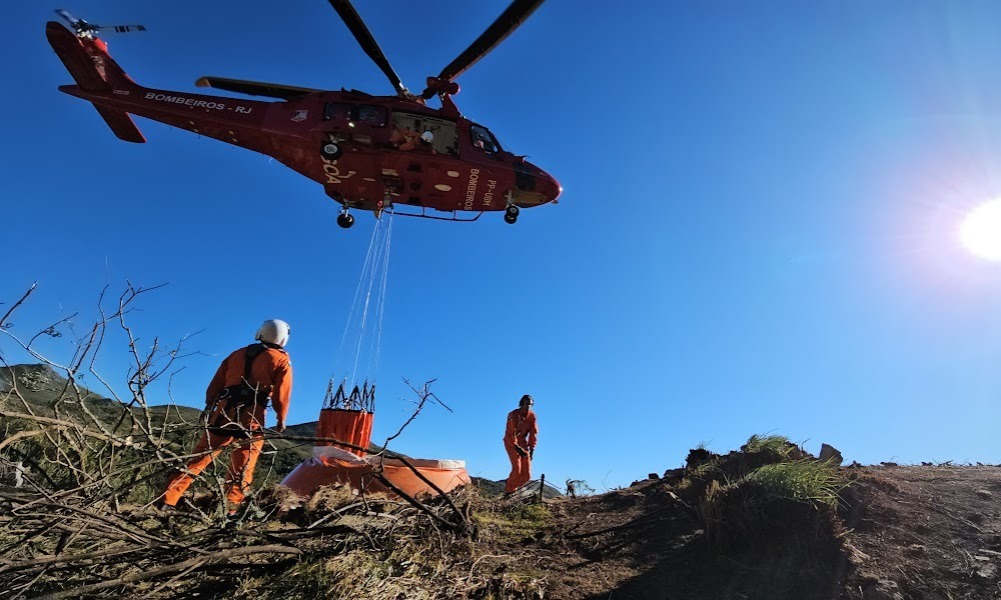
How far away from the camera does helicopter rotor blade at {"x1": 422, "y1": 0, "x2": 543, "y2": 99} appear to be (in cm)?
780

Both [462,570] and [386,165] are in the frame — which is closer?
[462,570]

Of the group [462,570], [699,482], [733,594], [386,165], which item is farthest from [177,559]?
[386,165]

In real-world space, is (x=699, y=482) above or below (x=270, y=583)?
above

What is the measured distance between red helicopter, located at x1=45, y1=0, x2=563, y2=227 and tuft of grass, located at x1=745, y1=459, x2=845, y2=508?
7.22 metres

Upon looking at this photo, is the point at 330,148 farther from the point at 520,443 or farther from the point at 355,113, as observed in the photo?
the point at 520,443

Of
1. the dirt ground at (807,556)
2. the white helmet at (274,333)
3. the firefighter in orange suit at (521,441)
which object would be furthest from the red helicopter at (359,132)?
the dirt ground at (807,556)

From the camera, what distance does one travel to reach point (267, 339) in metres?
5.10

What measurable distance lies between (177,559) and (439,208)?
874 centimetres

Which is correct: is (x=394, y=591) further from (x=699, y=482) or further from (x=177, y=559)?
(x=699, y=482)

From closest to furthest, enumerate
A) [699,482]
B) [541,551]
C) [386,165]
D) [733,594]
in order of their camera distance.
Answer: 1. [733,594]
2. [541,551]
3. [699,482]
4. [386,165]

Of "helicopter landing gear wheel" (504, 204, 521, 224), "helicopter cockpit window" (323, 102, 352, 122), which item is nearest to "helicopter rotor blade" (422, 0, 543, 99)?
"helicopter cockpit window" (323, 102, 352, 122)

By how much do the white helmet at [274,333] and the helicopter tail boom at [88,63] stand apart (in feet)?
28.1

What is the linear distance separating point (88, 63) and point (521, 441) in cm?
1122

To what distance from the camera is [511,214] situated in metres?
10.7
